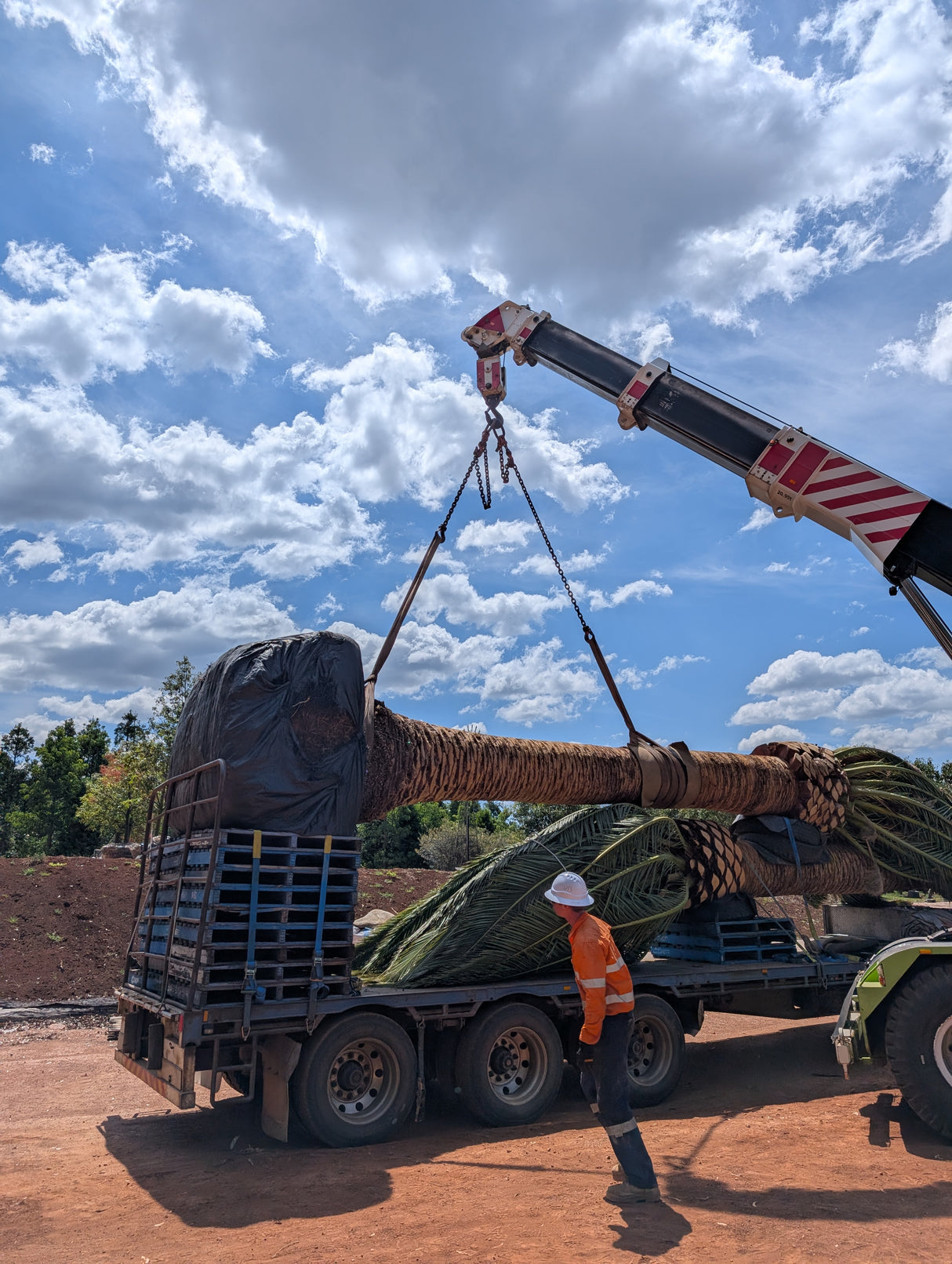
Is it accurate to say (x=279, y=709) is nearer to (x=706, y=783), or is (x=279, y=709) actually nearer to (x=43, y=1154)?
(x=43, y=1154)

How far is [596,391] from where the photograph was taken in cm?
1023

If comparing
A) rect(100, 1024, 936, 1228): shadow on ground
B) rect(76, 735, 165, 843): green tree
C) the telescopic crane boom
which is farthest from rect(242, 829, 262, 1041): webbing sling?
rect(76, 735, 165, 843): green tree

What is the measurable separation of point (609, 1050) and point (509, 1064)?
2723mm

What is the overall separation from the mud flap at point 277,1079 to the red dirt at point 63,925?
8.44 m

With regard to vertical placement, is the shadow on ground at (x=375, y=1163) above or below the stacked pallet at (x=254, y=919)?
below

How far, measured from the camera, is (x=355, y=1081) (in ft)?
23.8

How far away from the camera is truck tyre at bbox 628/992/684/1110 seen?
863cm

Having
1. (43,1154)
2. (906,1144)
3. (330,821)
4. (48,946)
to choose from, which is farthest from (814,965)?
(48,946)

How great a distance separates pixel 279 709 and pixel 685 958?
18.9ft

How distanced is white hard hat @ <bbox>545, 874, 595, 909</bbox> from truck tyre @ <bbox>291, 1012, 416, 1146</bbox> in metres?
2.27

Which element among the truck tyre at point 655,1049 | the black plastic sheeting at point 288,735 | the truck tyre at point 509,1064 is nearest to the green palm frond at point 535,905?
the truck tyre at point 509,1064

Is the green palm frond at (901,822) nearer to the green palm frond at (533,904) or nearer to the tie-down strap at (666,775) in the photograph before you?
the tie-down strap at (666,775)

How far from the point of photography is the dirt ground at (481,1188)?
4.86 m

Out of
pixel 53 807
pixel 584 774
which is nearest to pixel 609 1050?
pixel 584 774
